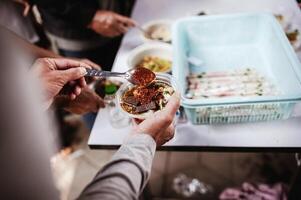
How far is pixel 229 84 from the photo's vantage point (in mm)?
1862

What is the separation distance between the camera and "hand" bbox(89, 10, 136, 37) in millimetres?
2393

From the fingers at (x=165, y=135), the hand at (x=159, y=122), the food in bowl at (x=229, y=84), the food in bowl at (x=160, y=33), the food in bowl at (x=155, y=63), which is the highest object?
the hand at (x=159, y=122)

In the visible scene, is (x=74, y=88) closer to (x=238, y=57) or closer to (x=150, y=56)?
(x=150, y=56)

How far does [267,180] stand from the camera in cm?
249

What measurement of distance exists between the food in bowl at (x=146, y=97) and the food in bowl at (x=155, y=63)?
19.2 inches

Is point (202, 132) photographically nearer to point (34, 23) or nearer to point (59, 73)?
point (59, 73)

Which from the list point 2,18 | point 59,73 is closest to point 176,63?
point 59,73

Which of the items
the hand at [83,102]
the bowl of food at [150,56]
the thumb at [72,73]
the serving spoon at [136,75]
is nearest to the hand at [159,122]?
the serving spoon at [136,75]

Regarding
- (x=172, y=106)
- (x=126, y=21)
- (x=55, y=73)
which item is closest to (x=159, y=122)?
(x=172, y=106)

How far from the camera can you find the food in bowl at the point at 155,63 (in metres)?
2.00

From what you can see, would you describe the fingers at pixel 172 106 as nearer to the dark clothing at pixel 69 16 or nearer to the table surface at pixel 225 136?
the table surface at pixel 225 136

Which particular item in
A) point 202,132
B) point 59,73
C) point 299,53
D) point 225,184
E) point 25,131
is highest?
point 25,131

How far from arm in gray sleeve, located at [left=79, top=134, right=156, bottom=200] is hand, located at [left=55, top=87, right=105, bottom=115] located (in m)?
0.66

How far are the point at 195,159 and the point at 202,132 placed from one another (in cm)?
119
